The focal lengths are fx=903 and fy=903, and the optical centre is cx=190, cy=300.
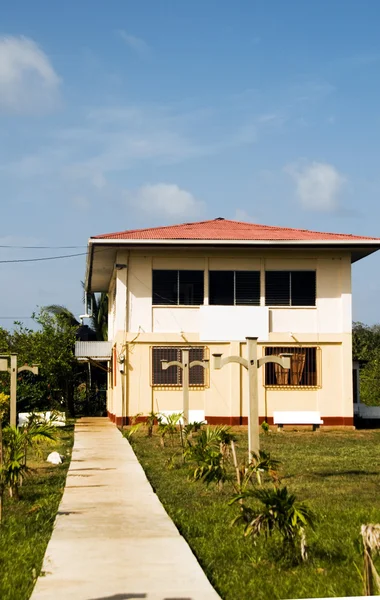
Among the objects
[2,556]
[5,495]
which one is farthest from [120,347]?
[2,556]

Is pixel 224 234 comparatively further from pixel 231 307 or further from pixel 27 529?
pixel 27 529

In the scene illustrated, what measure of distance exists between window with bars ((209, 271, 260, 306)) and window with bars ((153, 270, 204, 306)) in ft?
1.37

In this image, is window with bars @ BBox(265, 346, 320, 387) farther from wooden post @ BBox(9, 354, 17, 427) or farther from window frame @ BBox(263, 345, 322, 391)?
wooden post @ BBox(9, 354, 17, 427)

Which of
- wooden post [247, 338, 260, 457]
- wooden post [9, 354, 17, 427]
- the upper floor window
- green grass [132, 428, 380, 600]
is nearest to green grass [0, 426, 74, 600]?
green grass [132, 428, 380, 600]

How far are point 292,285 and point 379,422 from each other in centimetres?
665

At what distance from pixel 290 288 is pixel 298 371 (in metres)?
2.70

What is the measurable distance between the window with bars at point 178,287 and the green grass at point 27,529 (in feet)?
42.2

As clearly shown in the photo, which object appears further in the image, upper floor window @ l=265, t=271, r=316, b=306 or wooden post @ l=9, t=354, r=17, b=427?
upper floor window @ l=265, t=271, r=316, b=306

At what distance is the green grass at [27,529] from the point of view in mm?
7336

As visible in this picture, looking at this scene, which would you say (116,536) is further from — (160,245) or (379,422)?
(379,422)

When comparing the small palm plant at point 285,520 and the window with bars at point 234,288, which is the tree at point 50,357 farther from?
the small palm plant at point 285,520

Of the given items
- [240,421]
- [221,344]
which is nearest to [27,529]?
[240,421]

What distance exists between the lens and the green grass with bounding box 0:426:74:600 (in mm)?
7336

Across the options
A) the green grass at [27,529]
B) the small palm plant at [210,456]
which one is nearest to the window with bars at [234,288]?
the green grass at [27,529]
